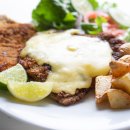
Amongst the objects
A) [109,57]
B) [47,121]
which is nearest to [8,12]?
[109,57]

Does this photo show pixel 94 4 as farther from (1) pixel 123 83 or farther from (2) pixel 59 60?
(1) pixel 123 83

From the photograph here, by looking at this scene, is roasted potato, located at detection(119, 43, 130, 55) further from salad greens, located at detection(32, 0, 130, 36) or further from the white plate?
salad greens, located at detection(32, 0, 130, 36)

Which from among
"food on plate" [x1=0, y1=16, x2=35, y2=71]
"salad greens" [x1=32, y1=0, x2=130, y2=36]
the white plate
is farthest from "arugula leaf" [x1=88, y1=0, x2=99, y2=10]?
the white plate

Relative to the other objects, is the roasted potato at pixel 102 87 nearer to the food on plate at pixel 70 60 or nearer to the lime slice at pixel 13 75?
the food on plate at pixel 70 60

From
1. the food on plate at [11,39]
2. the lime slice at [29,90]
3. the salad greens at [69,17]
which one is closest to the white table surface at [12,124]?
the lime slice at [29,90]

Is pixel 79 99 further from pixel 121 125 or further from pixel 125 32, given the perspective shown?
pixel 125 32
